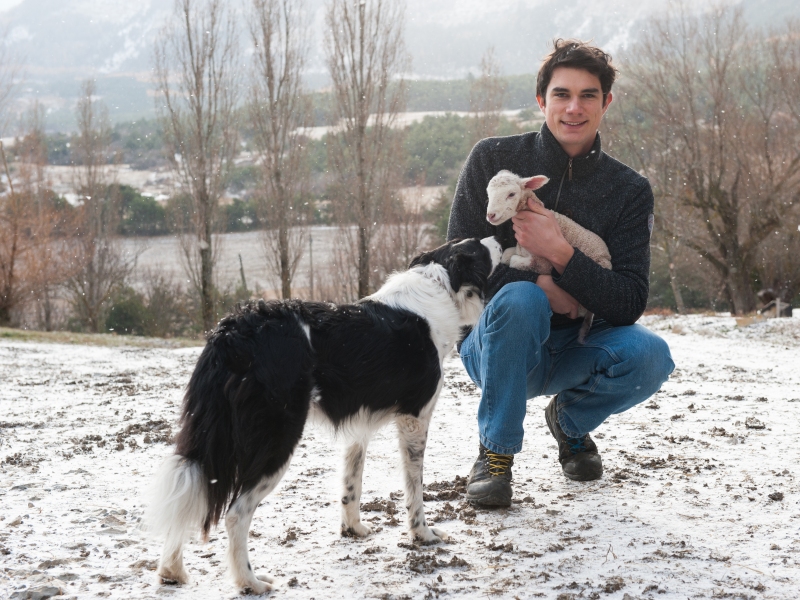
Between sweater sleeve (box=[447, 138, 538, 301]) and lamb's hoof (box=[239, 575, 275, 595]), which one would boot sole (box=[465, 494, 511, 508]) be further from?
sweater sleeve (box=[447, 138, 538, 301])

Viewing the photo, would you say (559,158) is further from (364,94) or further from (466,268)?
(364,94)

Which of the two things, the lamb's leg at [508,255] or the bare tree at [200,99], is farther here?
the bare tree at [200,99]

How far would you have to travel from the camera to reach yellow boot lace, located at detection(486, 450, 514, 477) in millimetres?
3180

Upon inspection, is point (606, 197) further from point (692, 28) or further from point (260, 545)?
point (692, 28)

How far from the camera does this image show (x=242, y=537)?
2.35 m

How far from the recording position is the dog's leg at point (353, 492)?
9.49 ft

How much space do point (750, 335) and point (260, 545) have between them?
998 cm

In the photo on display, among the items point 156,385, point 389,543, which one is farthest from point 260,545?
point 156,385

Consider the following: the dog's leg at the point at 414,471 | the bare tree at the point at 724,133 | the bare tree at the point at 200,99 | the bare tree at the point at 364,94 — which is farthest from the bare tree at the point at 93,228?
the dog's leg at the point at 414,471

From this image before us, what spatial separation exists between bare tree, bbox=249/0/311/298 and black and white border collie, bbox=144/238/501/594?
50.5ft

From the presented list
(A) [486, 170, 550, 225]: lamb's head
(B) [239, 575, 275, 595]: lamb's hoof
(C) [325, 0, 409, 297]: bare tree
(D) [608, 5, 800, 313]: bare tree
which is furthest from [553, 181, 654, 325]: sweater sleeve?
(D) [608, 5, 800, 313]: bare tree

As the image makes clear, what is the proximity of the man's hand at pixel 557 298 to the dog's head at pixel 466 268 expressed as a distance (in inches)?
13.9

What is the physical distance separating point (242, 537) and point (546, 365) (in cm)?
183

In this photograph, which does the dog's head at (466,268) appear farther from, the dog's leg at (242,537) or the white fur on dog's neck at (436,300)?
the dog's leg at (242,537)
